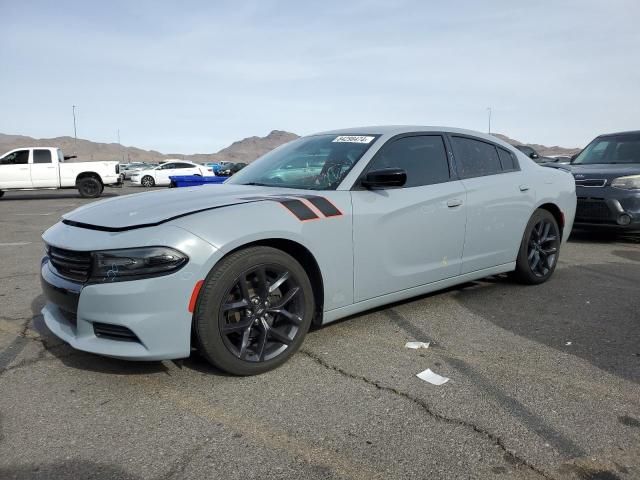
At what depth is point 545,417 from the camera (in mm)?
2607

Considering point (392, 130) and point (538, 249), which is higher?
point (392, 130)

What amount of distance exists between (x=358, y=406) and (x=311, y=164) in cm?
194

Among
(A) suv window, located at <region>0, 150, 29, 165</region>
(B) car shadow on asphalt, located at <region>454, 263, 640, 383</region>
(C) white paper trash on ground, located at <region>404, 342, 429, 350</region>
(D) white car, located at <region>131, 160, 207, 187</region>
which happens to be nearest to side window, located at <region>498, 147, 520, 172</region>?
(B) car shadow on asphalt, located at <region>454, 263, 640, 383</region>

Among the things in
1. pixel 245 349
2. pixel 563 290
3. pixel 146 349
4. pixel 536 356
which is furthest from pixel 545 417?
pixel 563 290

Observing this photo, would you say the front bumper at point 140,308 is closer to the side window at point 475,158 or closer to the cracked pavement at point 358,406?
the cracked pavement at point 358,406

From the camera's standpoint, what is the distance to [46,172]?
19.1m

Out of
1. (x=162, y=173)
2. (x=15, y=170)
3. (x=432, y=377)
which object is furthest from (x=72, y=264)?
(x=162, y=173)

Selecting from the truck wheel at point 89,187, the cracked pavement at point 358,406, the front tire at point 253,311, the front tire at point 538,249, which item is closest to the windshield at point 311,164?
the front tire at point 253,311

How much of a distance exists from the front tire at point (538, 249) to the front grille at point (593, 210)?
247 centimetres

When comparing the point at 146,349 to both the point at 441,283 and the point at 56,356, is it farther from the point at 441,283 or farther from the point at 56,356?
the point at 441,283

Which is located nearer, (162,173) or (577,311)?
(577,311)

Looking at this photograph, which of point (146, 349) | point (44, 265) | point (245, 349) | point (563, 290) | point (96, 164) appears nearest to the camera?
point (146, 349)

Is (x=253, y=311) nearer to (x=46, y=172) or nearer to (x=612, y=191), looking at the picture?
(x=612, y=191)

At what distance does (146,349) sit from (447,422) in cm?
156
